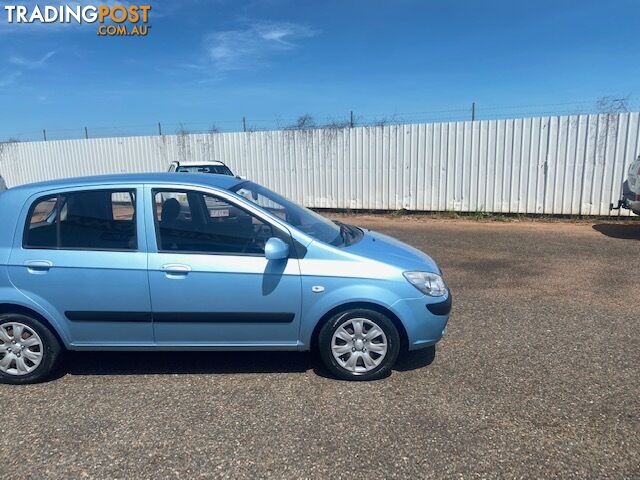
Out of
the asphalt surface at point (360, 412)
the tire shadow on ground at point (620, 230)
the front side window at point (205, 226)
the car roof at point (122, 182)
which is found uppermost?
the car roof at point (122, 182)

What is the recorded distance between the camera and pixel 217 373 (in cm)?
387

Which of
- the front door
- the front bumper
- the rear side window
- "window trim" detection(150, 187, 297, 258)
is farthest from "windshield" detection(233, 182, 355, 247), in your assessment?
the rear side window

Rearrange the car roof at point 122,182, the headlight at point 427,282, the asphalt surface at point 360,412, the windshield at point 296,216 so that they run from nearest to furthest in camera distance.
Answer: the asphalt surface at point 360,412 < the headlight at point 427,282 < the car roof at point 122,182 < the windshield at point 296,216

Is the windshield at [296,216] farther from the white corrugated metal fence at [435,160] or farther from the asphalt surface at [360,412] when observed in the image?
the white corrugated metal fence at [435,160]

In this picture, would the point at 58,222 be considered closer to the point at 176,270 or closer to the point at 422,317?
the point at 176,270

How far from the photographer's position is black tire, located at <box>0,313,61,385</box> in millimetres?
3644

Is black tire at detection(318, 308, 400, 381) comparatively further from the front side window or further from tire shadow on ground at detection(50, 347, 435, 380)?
the front side window

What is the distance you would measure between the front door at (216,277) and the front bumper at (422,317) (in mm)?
805

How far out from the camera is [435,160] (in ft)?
40.2

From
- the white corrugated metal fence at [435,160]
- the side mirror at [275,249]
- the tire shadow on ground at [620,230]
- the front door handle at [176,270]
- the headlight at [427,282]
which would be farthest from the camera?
the white corrugated metal fence at [435,160]

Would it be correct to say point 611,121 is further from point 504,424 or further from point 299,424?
point 299,424

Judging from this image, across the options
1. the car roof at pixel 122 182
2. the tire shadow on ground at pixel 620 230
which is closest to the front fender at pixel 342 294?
the car roof at pixel 122 182

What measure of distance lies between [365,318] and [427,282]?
0.56 m

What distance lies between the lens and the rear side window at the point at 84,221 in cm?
365
